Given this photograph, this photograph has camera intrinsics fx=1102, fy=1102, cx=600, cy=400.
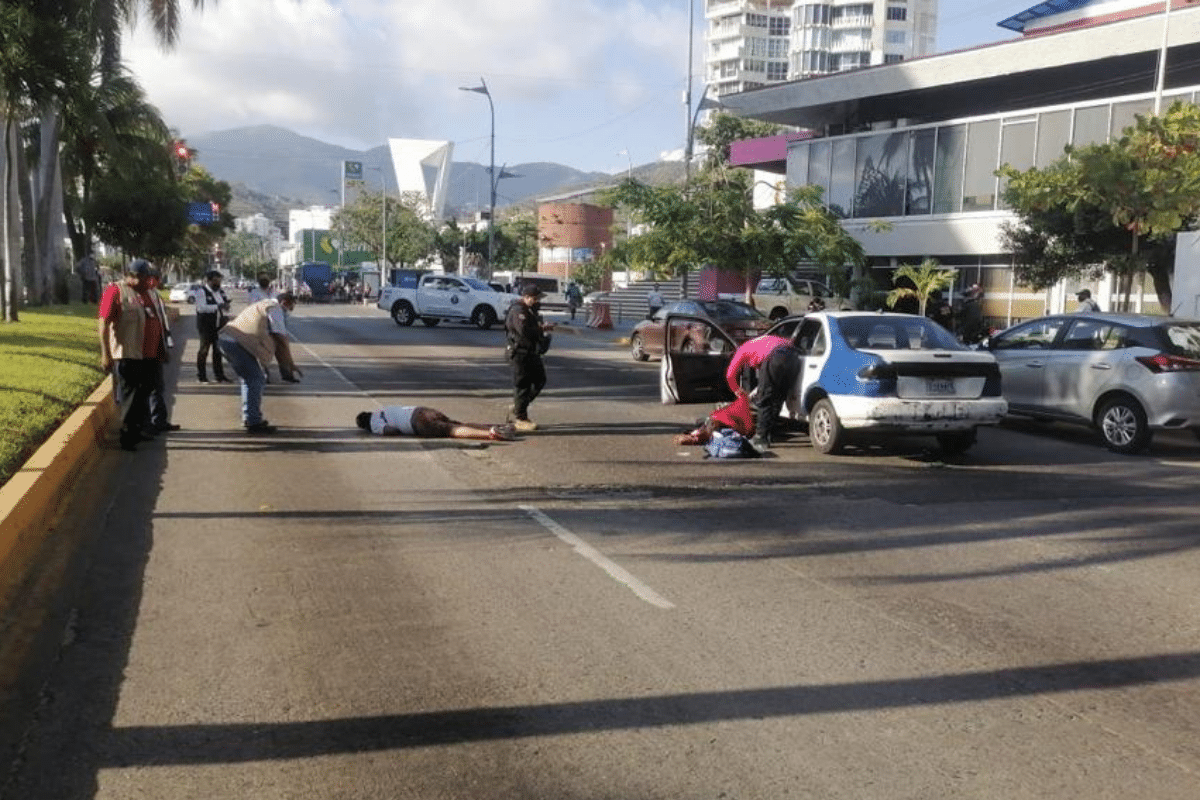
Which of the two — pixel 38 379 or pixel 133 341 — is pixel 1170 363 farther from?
pixel 38 379

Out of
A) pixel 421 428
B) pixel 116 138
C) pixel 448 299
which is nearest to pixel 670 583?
pixel 421 428

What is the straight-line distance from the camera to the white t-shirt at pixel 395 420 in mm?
11805

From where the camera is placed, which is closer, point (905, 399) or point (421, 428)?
point (905, 399)

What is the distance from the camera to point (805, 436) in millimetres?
12703

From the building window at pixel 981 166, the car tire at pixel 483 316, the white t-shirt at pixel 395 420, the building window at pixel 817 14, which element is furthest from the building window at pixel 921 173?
the building window at pixel 817 14

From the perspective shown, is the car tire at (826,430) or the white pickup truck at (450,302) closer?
the car tire at (826,430)

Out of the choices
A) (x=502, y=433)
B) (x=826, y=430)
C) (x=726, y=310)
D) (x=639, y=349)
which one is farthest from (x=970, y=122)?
(x=502, y=433)

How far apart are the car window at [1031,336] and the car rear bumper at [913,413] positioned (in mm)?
3139

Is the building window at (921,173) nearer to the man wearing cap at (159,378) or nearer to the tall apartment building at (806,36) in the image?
the man wearing cap at (159,378)

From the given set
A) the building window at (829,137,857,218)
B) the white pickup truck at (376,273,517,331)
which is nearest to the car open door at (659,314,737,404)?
the white pickup truck at (376,273,517,331)

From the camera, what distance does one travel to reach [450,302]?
33844 millimetres

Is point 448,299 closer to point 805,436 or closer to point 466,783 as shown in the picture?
point 805,436

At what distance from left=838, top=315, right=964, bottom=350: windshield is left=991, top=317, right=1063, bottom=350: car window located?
2.59 meters

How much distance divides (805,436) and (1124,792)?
899cm
